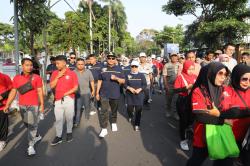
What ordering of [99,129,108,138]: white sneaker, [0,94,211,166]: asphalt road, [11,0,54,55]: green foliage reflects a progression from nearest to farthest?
[0,94,211,166]: asphalt road
[99,129,108,138]: white sneaker
[11,0,54,55]: green foliage

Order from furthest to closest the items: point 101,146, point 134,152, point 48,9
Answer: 1. point 48,9
2. point 101,146
3. point 134,152

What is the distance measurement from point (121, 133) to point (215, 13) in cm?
1502

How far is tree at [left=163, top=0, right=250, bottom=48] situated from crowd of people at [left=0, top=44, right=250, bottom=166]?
10044 millimetres

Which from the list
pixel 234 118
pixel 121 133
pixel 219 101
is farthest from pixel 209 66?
pixel 121 133

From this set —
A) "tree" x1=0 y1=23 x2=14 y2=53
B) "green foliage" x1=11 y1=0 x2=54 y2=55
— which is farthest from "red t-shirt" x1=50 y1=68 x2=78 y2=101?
"tree" x1=0 y1=23 x2=14 y2=53

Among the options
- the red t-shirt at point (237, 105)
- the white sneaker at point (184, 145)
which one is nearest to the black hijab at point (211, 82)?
the red t-shirt at point (237, 105)

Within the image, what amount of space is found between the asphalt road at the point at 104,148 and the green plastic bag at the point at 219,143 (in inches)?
66.9

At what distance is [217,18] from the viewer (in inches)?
754

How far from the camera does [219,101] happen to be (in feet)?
10.4

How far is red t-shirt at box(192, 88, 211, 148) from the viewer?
311 centimetres

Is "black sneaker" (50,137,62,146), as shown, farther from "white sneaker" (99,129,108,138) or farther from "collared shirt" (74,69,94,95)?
"collared shirt" (74,69,94,95)

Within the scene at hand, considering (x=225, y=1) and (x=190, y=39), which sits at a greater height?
(x=225, y=1)

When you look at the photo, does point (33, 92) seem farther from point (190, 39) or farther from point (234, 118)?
point (190, 39)

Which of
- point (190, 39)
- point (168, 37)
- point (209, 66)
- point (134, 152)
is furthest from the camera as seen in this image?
point (168, 37)
